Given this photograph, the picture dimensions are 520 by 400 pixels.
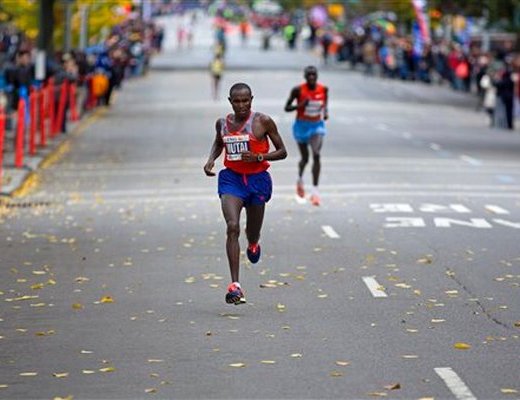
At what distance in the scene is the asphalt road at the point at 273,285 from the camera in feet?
35.3

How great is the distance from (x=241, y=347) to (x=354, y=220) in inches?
393

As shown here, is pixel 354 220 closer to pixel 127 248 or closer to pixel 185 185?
pixel 127 248

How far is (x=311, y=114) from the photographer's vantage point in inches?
951

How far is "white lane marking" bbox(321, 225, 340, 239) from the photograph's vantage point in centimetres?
1983

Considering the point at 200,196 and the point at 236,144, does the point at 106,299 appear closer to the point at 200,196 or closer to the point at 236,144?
the point at 236,144

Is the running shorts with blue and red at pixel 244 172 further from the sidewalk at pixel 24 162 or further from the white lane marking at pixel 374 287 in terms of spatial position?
the sidewalk at pixel 24 162

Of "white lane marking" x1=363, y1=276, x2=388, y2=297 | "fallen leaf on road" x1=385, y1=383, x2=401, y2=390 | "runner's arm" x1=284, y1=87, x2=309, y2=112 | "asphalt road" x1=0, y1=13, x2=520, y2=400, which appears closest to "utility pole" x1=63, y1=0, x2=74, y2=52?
"asphalt road" x1=0, y1=13, x2=520, y2=400

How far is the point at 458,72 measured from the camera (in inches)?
2849

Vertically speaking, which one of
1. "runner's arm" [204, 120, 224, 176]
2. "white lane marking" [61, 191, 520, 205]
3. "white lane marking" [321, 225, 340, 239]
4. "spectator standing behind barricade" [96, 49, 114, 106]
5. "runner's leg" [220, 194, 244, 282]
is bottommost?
"spectator standing behind barricade" [96, 49, 114, 106]

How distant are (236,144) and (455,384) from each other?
165 inches

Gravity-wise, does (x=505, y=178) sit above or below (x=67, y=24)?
above

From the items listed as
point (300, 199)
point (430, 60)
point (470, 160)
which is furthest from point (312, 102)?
point (430, 60)

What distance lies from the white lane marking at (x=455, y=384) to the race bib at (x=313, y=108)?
13.3 metres

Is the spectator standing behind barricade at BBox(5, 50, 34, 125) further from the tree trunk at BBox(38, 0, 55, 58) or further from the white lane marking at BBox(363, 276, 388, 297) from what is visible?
the white lane marking at BBox(363, 276, 388, 297)
